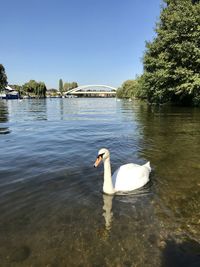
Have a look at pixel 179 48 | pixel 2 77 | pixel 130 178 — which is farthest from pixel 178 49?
pixel 2 77

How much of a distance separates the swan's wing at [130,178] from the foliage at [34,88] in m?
180

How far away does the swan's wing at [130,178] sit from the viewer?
6840mm

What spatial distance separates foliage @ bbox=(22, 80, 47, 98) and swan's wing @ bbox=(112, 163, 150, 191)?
179755 millimetres

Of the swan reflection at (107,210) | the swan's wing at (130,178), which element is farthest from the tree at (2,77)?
the swan reflection at (107,210)

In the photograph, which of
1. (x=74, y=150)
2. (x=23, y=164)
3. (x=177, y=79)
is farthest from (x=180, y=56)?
(x=23, y=164)

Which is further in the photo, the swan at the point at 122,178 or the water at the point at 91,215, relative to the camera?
the swan at the point at 122,178

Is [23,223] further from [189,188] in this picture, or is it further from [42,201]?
[189,188]

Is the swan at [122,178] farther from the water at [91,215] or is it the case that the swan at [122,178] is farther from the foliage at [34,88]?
the foliage at [34,88]

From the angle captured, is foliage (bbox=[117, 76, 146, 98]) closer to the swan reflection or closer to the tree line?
the tree line

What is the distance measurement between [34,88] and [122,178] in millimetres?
181713

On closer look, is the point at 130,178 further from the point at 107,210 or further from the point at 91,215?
the point at 91,215

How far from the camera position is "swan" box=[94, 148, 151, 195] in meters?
6.63

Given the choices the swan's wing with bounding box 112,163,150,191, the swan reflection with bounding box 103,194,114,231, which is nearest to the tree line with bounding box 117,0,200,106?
the swan's wing with bounding box 112,163,150,191

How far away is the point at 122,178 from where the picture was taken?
7.01m
